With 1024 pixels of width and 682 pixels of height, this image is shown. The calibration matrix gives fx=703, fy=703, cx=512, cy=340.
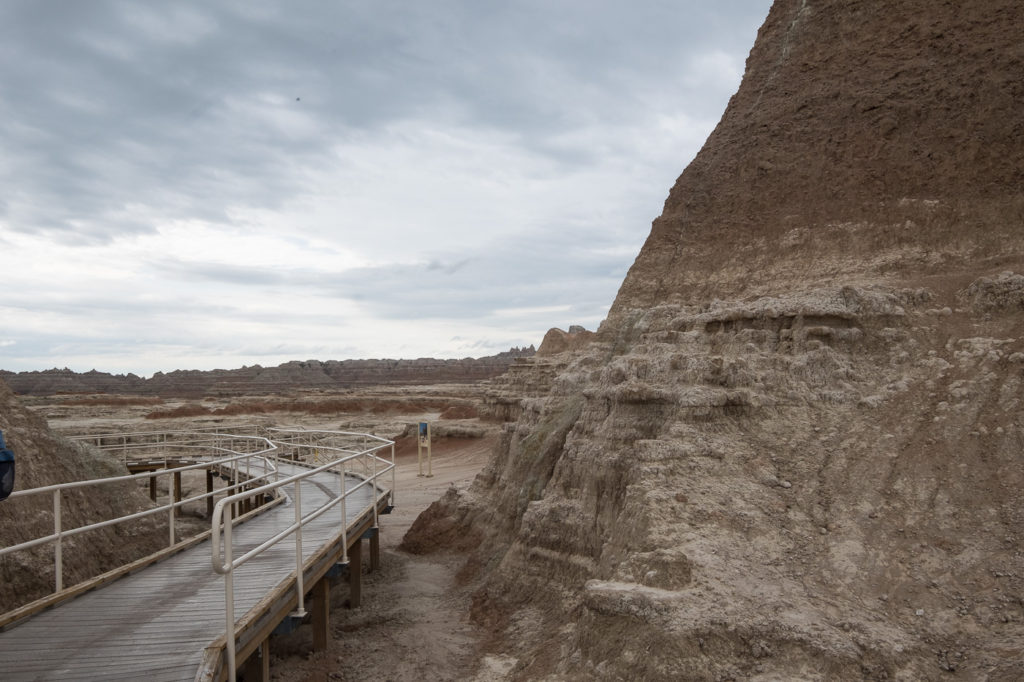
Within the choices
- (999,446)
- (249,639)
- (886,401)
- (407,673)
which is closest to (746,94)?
(886,401)

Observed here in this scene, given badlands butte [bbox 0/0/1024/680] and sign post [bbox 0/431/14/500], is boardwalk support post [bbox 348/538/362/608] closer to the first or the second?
badlands butte [bbox 0/0/1024/680]

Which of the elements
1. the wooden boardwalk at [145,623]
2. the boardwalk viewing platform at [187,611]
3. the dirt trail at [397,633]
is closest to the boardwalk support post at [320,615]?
the boardwalk viewing platform at [187,611]

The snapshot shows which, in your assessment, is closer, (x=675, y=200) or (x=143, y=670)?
(x=143, y=670)

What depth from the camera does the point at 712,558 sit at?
23.2 feet

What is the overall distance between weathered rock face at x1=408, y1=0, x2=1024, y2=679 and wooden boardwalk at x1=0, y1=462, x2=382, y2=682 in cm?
322

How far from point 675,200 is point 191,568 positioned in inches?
419

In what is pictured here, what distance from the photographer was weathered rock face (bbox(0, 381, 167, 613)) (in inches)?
383

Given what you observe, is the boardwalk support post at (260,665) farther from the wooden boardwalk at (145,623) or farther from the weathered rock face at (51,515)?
the weathered rock face at (51,515)

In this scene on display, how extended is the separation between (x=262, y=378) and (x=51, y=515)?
289ft

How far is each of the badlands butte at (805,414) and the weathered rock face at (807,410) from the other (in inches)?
1.3

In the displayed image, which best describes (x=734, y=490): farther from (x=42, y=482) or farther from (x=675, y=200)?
(x=42, y=482)

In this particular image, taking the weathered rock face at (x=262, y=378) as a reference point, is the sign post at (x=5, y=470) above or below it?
below

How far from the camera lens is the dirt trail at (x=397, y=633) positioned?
29.4 feet

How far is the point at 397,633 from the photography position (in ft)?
33.9
